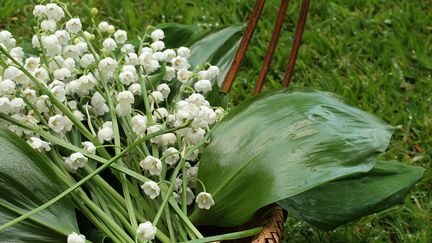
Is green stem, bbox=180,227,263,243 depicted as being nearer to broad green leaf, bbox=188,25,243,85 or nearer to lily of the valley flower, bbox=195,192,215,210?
lily of the valley flower, bbox=195,192,215,210

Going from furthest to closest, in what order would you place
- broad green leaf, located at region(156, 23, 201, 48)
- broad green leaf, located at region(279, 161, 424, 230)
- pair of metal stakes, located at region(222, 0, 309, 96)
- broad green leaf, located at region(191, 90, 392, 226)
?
broad green leaf, located at region(156, 23, 201, 48)
pair of metal stakes, located at region(222, 0, 309, 96)
broad green leaf, located at region(279, 161, 424, 230)
broad green leaf, located at region(191, 90, 392, 226)

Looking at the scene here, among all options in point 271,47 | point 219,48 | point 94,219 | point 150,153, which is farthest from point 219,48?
point 94,219

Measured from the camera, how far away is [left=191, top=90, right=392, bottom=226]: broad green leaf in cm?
89

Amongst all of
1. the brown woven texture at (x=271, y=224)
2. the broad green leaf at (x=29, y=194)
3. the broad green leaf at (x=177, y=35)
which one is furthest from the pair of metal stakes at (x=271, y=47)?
the broad green leaf at (x=29, y=194)

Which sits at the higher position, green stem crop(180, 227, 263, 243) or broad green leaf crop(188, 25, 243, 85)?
broad green leaf crop(188, 25, 243, 85)

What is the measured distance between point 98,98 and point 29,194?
16cm

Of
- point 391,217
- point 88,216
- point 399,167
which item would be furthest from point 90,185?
point 391,217

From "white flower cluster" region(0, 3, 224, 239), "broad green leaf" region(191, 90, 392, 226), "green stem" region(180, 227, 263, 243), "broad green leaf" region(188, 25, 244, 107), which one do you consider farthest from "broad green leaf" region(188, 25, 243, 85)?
"green stem" region(180, 227, 263, 243)

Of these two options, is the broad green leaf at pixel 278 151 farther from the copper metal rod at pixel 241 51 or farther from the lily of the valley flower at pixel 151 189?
the copper metal rod at pixel 241 51

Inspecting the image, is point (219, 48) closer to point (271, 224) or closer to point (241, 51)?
point (241, 51)

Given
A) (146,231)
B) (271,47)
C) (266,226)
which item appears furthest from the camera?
(271,47)

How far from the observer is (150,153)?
3.21ft

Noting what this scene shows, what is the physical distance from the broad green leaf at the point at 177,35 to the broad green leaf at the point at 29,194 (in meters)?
0.42

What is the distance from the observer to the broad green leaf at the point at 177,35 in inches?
48.5
